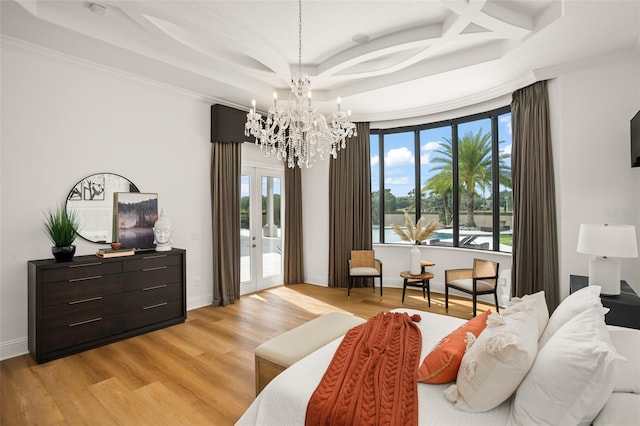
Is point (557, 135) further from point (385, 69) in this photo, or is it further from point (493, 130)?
point (385, 69)

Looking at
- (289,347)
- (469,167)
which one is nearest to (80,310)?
(289,347)

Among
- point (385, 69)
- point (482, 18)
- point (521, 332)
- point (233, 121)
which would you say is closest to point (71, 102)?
point (233, 121)

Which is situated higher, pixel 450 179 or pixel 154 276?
pixel 450 179

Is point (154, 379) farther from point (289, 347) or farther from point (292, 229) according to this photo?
point (292, 229)

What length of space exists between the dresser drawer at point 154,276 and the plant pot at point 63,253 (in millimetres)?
568

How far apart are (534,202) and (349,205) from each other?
2762 millimetres

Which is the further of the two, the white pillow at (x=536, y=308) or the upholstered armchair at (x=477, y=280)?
the upholstered armchair at (x=477, y=280)

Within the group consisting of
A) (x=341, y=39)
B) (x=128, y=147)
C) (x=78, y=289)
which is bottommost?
(x=78, y=289)

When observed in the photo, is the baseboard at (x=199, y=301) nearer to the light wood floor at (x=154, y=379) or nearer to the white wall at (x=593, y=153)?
the light wood floor at (x=154, y=379)

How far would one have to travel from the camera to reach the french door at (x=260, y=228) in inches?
216

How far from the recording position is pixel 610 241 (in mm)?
2654

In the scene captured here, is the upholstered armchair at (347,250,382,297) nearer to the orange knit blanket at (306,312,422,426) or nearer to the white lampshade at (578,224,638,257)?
the white lampshade at (578,224,638,257)

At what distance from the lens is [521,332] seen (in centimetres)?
154

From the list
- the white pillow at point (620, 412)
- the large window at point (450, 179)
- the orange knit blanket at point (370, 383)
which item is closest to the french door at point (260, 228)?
the large window at point (450, 179)
